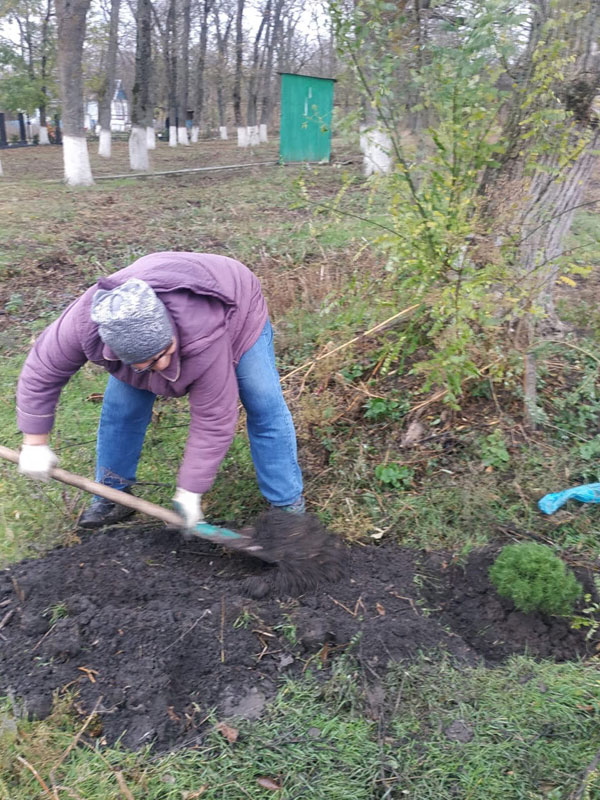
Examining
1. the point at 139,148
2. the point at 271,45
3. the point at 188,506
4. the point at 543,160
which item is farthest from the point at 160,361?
the point at 271,45

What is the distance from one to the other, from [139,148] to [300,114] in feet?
15.3

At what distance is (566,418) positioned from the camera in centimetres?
371

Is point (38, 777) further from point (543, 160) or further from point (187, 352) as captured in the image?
point (543, 160)

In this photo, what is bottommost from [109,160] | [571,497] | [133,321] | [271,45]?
[571,497]

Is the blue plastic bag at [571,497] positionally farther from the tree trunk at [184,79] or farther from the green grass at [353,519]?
the tree trunk at [184,79]

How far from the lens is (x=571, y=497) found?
3281 mm

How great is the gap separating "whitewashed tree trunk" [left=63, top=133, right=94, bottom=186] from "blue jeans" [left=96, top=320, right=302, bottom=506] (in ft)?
35.1

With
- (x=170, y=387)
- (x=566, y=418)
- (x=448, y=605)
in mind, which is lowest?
→ (x=448, y=605)

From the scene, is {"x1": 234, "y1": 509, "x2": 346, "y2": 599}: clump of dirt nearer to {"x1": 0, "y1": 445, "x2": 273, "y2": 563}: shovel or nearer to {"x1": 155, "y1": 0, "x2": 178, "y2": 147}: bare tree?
{"x1": 0, "y1": 445, "x2": 273, "y2": 563}: shovel

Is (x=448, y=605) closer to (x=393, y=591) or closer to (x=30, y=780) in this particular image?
(x=393, y=591)

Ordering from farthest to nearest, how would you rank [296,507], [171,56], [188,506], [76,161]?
[171,56] → [76,161] → [296,507] → [188,506]

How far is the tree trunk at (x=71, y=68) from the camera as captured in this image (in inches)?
461

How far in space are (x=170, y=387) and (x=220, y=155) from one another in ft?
68.3

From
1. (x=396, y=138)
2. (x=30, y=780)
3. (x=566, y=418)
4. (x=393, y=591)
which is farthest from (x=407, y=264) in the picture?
(x=30, y=780)
